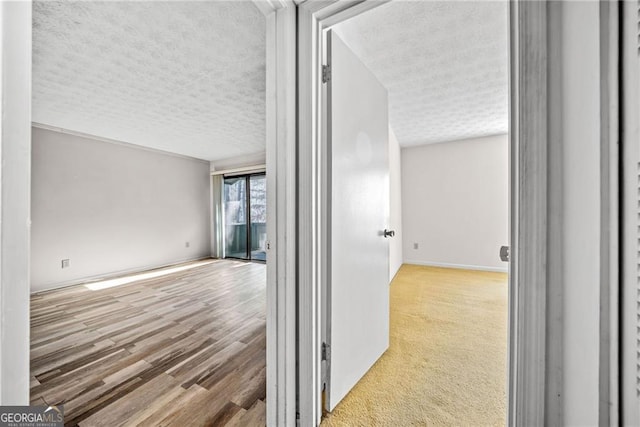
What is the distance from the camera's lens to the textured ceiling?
62.0 inches

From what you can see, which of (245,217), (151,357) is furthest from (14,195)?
(245,217)

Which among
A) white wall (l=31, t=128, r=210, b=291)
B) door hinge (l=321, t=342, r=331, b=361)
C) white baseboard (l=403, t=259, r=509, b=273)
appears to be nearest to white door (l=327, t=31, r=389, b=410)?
door hinge (l=321, t=342, r=331, b=361)

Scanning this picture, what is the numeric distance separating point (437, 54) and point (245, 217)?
4.63m

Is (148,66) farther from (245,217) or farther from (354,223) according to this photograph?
(245,217)

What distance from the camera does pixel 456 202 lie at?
4.58m

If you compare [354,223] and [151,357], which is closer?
[354,223]

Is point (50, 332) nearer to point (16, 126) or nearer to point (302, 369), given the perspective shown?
point (302, 369)

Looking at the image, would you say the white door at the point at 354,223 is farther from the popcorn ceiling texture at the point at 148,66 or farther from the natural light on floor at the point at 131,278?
the natural light on floor at the point at 131,278

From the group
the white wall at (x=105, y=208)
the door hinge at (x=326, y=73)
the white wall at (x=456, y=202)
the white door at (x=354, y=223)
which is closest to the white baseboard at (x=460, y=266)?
the white wall at (x=456, y=202)

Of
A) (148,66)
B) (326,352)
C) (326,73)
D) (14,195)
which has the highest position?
(148,66)

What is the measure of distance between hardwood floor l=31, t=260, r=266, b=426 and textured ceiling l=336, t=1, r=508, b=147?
238cm

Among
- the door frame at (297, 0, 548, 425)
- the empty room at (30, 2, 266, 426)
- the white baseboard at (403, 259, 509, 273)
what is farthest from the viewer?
the white baseboard at (403, 259, 509, 273)

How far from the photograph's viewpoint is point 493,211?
4.28 meters

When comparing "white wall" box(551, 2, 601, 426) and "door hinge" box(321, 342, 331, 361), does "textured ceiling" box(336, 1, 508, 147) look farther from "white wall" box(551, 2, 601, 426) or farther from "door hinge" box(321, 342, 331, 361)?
"door hinge" box(321, 342, 331, 361)
